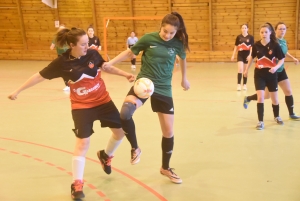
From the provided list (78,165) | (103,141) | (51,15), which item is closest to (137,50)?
(78,165)

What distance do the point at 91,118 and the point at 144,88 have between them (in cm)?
59

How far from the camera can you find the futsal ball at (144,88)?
145 inches

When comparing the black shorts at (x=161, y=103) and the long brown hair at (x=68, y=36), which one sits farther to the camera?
the black shorts at (x=161, y=103)

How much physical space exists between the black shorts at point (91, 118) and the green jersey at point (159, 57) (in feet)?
1.58

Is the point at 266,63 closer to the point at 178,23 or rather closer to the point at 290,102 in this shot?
the point at 290,102

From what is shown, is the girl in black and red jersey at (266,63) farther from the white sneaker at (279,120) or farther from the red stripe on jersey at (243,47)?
the red stripe on jersey at (243,47)

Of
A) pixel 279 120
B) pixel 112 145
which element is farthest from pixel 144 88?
pixel 279 120

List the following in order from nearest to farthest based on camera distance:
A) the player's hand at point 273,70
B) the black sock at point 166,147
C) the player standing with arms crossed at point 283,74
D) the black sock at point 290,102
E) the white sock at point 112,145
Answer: the black sock at point 166,147, the white sock at point 112,145, the player's hand at point 273,70, the player standing with arms crossed at point 283,74, the black sock at point 290,102

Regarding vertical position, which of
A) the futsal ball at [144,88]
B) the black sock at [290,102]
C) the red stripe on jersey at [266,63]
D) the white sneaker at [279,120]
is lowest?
the white sneaker at [279,120]

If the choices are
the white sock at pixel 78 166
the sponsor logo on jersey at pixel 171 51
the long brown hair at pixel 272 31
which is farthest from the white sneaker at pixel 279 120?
the white sock at pixel 78 166

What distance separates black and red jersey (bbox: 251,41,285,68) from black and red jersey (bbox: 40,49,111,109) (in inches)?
118

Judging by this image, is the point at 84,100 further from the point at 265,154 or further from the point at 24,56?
the point at 24,56

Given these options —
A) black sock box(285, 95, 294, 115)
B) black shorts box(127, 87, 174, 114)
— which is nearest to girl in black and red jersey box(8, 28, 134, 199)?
black shorts box(127, 87, 174, 114)

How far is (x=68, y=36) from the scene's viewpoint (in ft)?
11.8
